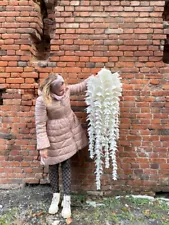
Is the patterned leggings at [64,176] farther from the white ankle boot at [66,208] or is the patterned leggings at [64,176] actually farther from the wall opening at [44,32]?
the wall opening at [44,32]

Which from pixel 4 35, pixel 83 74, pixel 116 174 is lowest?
pixel 116 174

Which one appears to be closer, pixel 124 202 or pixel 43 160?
pixel 43 160

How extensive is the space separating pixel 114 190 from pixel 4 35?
2572 mm

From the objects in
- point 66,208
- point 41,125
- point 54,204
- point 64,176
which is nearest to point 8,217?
point 54,204

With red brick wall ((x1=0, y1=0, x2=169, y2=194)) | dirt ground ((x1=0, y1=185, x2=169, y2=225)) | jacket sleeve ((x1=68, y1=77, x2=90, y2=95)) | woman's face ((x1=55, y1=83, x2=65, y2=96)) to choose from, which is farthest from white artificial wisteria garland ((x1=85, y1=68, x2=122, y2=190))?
dirt ground ((x1=0, y1=185, x2=169, y2=225))

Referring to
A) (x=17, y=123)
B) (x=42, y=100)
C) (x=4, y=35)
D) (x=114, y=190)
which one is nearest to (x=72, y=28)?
(x=4, y=35)

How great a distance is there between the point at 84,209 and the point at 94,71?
1786 millimetres

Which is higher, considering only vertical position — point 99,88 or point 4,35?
point 4,35

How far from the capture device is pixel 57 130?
324 cm

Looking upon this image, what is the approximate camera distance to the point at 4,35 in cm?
364

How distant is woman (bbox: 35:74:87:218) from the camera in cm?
311

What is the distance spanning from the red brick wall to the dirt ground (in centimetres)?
17

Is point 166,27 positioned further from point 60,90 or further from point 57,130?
point 57,130

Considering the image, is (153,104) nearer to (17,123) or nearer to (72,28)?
(72,28)
